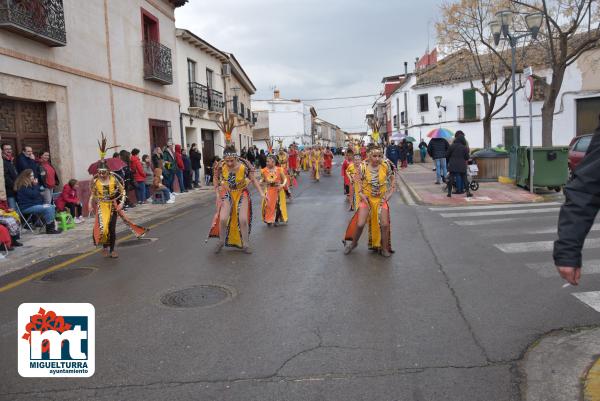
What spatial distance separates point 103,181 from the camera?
8.12 m

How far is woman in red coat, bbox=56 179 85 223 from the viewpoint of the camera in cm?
1170

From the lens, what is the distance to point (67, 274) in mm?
6988

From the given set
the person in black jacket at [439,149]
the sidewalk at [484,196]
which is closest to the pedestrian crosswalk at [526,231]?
the sidewalk at [484,196]

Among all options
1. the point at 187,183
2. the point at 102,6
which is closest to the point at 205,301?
the point at 102,6

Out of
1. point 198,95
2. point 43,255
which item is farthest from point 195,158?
point 43,255

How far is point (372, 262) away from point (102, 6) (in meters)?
12.8

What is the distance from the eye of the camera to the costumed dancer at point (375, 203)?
7281mm

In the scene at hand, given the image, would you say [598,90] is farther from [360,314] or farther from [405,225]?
[360,314]

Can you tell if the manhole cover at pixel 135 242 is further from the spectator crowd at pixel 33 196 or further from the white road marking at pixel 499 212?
the white road marking at pixel 499 212

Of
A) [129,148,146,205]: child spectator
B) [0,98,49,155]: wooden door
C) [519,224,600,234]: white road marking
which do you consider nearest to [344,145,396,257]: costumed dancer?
[519,224,600,234]: white road marking

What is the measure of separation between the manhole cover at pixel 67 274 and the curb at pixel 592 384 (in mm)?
5920

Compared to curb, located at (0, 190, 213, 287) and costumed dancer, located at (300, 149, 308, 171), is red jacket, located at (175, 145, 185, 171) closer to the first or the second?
curb, located at (0, 190, 213, 287)

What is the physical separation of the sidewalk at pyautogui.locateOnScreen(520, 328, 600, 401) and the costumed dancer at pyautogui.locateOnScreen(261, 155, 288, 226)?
7.01 metres

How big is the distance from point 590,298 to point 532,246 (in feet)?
8.21
